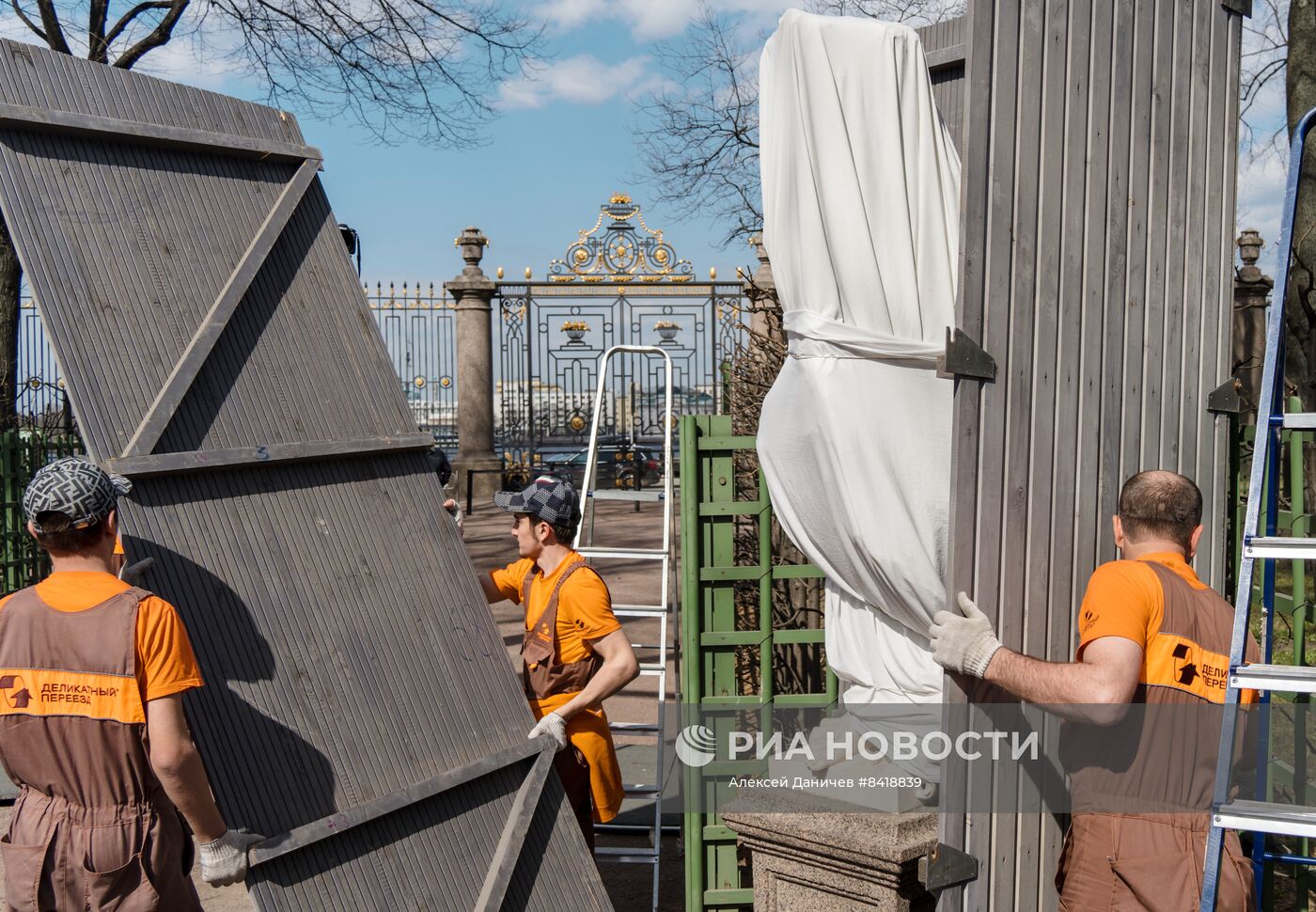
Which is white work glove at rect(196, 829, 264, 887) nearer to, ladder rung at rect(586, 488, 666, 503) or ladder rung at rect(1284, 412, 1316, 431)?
ladder rung at rect(1284, 412, 1316, 431)

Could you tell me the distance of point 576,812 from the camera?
12.1 feet

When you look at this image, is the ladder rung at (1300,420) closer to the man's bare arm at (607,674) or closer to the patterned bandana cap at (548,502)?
the man's bare arm at (607,674)

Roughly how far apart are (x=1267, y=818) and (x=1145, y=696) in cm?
39

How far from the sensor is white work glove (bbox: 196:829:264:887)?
8.31 ft

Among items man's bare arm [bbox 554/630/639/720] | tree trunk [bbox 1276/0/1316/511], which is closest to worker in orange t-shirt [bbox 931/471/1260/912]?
man's bare arm [bbox 554/630/639/720]

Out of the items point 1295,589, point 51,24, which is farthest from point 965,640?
point 51,24

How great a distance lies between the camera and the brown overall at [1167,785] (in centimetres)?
267

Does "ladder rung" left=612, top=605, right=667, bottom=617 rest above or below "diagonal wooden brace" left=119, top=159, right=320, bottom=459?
below

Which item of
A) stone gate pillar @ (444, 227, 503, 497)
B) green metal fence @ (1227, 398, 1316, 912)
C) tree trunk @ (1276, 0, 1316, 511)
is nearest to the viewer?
green metal fence @ (1227, 398, 1316, 912)

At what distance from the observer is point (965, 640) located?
2789 mm

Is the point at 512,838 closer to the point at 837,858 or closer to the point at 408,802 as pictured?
the point at 408,802

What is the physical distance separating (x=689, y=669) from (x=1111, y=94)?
2.36 metres

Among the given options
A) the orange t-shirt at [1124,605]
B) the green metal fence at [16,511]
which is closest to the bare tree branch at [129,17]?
the green metal fence at [16,511]

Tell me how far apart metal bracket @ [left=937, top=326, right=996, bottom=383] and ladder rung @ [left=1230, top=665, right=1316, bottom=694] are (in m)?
0.87
